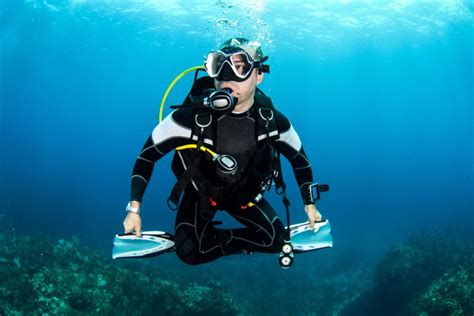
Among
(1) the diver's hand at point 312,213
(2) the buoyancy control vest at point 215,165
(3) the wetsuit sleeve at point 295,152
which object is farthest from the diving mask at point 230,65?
(1) the diver's hand at point 312,213

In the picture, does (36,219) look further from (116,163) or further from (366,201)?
(116,163)

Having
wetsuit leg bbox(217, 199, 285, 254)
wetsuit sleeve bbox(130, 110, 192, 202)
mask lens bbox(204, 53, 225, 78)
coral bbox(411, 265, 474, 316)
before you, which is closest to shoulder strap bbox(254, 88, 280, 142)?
mask lens bbox(204, 53, 225, 78)

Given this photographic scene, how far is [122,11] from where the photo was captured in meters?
27.6

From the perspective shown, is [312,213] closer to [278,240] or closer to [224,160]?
[278,240]

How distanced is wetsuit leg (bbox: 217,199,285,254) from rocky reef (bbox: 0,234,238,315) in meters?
6.36

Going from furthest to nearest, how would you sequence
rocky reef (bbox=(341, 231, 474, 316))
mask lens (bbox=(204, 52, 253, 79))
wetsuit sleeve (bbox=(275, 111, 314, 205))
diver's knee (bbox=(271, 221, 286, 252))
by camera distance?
rocky reef (bbox=(341, 231, 474, 316))
wetsuit sleeve (bbox=(275, 111, 314, 205))
diver's knee (bbox=(271, 221, 286, 252))
mask lens (bbox=(204, 52, 253, 79))

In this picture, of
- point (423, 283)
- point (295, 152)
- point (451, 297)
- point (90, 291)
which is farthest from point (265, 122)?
point (423, 283)

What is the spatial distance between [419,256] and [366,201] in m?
76.6

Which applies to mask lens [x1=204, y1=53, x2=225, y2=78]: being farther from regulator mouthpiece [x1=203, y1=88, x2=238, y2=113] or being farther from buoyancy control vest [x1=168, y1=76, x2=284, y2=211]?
regulator mouthpiece [x1=203, y1=88, x2=238, y2=113]

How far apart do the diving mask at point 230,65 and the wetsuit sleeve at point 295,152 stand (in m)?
0.84

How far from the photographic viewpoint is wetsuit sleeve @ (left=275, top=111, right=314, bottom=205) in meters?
4.41

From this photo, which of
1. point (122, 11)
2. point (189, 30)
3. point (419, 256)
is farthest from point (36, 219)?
point (419, 256)

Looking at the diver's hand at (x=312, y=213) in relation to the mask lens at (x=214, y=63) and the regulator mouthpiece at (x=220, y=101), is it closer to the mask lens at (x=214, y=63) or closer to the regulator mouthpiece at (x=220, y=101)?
the regulator mouthpiece at (x=220, y=101)

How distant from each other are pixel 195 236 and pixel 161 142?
120 centimetres
